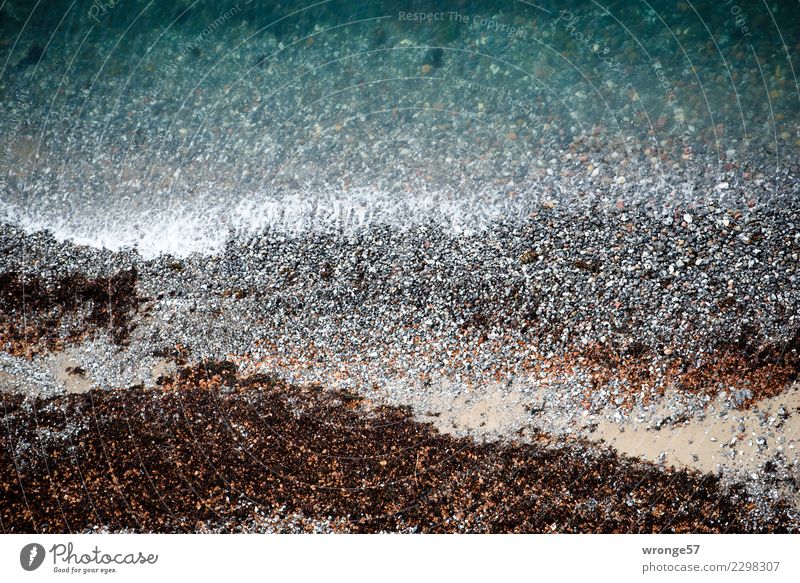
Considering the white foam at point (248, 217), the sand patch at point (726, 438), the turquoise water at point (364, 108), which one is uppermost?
the turquoise water at point (364, 108)

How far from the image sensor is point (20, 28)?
13.4ft

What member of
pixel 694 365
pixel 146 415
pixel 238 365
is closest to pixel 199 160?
pixel 238 365

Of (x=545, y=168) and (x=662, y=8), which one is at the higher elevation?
(x=662, y=8)

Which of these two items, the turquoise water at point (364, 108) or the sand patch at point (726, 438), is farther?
the turquoise water at point (364, 108)

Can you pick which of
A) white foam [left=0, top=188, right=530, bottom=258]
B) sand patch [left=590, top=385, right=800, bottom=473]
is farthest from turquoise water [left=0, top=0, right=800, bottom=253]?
sand patch [left=590, top=385, right=800, bottom=473]

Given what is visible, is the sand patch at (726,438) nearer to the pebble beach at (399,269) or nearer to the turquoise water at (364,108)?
the pebble beach at (399,269)

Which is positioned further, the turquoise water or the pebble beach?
the turquoise water

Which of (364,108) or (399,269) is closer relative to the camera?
(399,269)

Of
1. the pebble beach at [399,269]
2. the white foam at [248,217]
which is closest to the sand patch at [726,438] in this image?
the pebble beach at [399,269]

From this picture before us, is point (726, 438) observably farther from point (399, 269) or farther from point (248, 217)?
point (248, 217)

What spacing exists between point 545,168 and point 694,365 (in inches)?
71.3

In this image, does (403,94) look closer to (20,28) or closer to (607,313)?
(607,313)

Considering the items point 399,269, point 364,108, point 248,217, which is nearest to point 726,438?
point 399,269

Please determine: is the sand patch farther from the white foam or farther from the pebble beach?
the white foam
